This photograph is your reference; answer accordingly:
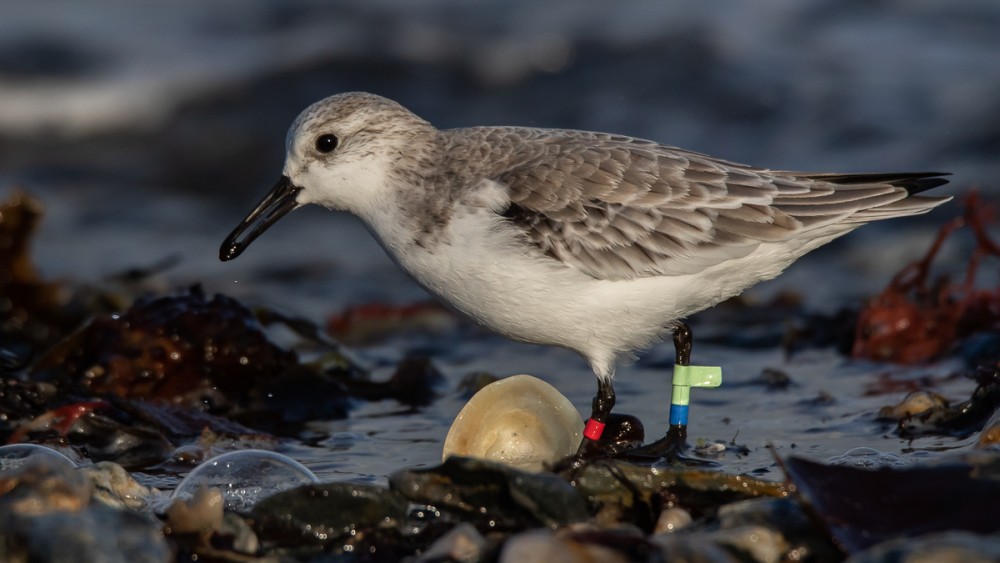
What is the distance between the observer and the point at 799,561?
3.27 meters

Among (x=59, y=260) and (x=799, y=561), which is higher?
(x=59, y=260)

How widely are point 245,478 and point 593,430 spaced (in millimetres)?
1469

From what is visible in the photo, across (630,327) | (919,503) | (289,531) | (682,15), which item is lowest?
(289,531)

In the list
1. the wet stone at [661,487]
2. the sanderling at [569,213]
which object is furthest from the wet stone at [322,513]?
the sanderling at [569,213]

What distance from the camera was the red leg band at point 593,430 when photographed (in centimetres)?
477

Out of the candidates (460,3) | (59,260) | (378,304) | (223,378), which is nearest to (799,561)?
(223,378)

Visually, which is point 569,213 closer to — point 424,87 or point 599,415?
point 599,415

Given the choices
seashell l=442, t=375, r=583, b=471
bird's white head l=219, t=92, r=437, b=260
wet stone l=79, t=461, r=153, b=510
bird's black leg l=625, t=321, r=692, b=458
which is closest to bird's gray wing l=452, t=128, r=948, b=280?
bird's white head l=219, t=92, r=437, b=260

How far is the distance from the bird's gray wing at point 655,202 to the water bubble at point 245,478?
130 centimetres

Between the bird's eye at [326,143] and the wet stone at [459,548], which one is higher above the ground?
the bird's eye at [326,143]

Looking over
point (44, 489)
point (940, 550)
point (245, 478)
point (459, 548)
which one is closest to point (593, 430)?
point (245, 478)

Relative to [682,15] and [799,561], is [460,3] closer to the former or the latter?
[682,15]

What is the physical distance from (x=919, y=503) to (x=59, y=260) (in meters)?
7.67

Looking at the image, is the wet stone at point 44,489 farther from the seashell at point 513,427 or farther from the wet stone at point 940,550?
the wet stone at point 940,550
